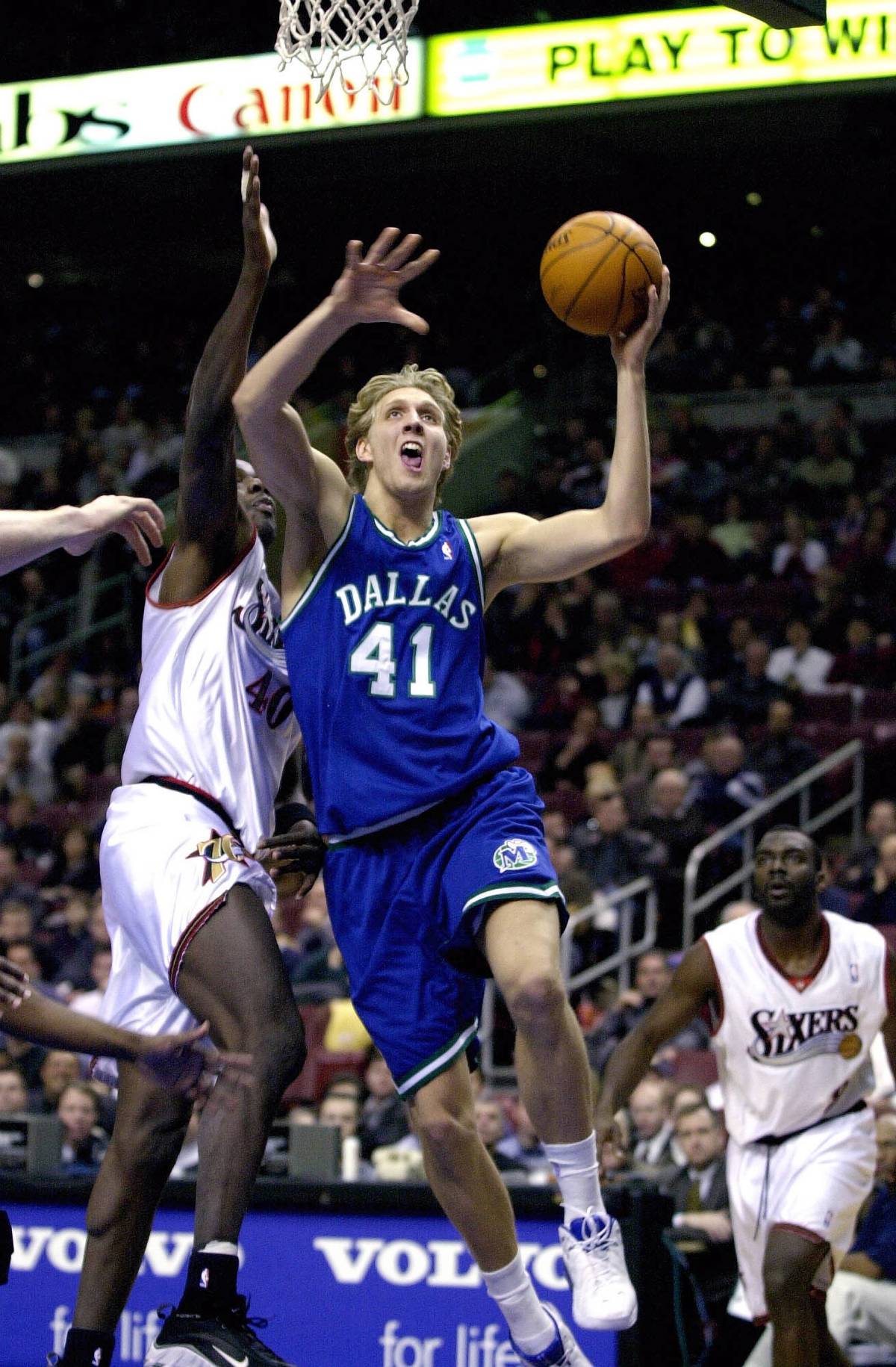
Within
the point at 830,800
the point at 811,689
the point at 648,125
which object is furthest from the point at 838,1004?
the point at 648,125

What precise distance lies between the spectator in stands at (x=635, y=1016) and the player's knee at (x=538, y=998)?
5588mm

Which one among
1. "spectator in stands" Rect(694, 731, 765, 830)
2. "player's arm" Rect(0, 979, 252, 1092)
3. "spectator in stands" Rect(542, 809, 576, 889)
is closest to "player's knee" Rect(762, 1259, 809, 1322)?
"player's arm" Rect(0, 979, 252, 1092)

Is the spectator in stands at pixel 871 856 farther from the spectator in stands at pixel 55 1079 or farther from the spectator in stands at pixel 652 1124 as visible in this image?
the spectator in stands at pixel 55 1079

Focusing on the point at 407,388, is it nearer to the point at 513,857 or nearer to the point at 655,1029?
the point at 513,857

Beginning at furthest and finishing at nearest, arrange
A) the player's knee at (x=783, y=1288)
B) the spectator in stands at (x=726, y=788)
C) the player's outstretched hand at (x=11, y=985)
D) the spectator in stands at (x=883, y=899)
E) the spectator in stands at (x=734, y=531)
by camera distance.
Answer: the spectator in stands at (x=734, y=531)
the spectator in stands at (x=726, y=788)
the spectator in stands at (x=883, y=899)
the player's knee at (x=783, y=1288)
the player's outstretched hand at (x=11, y=985)

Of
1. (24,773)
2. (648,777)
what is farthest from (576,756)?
(24,773)

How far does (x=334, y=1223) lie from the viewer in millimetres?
7379

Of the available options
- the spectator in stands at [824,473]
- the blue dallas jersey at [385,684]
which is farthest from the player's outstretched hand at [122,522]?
the spectator in stands at [824,473]

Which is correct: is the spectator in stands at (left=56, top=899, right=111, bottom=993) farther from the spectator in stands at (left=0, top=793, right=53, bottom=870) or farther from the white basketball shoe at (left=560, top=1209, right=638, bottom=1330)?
the white basketball shoe at (left=560, top=1209, right=638, bottom=1330)

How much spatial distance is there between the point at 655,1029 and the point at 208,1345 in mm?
3182

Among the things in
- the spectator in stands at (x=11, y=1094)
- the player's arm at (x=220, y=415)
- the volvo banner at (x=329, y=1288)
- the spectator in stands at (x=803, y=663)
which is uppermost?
the spectator in stands at (x=803, y=663)

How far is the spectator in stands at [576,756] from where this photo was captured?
13.8 meters

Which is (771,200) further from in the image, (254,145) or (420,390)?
(420,390)

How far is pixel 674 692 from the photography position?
14.4 meters
